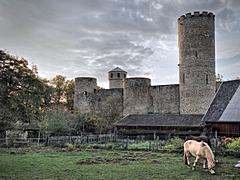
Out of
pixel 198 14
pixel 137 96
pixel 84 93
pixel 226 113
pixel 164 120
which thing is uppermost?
pixel 198 14

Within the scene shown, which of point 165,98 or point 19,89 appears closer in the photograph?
point 19,89

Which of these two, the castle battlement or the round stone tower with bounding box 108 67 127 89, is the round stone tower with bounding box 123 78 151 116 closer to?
the castle battlement

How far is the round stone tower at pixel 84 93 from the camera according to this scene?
4238 cm

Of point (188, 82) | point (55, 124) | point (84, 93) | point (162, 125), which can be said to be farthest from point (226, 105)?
point (84, 93)

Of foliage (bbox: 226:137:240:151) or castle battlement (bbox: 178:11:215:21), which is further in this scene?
castle battlement (bbox: 178:11:215:21)

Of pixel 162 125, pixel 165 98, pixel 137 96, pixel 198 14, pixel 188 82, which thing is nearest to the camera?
pixel 162 125

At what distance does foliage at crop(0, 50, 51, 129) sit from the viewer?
77.5 ft

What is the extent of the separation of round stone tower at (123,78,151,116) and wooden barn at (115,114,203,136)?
3.58 metres

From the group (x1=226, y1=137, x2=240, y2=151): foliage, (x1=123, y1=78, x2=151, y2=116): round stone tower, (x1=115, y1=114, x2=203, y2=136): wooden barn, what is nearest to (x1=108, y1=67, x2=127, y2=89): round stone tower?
(x1=123, y1=78, x2=151, y2=116): round stone tower

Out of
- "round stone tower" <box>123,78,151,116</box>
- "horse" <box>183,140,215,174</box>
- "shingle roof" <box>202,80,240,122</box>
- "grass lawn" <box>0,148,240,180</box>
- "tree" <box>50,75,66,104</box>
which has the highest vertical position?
"tree" <box>50,75,66,104</box>

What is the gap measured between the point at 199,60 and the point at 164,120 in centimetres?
698

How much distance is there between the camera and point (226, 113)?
73.5 feet

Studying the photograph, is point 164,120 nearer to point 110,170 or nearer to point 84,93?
point 84,93

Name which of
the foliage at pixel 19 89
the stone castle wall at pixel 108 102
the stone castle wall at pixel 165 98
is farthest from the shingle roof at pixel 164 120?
the foliage at pixel 19 89
